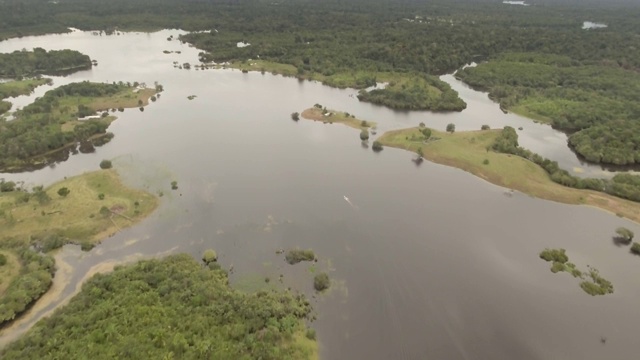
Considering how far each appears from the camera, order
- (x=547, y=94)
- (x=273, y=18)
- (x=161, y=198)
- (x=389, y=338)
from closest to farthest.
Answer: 1. (x=389, y=338)
2. (x=161, y=198)
3. (x=547, y=94)
4. (x=273, y=18)

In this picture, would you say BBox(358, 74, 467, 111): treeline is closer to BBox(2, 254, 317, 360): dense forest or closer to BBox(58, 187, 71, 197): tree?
BBox(2, 254, 317, 360): dense forest

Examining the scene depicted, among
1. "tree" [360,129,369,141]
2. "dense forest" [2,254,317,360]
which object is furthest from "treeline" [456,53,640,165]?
"dense forest" [2,254,317,360]

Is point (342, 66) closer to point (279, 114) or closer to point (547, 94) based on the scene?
point (279, 114)

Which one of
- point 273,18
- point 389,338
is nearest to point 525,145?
point 389,338

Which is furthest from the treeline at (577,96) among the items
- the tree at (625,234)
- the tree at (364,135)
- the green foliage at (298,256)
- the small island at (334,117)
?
the green foliage at (298,256)

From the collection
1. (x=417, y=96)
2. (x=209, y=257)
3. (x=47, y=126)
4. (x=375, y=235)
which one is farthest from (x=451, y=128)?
(x=47, y=126)

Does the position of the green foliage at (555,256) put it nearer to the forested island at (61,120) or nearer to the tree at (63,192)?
the tree at (63,192)
